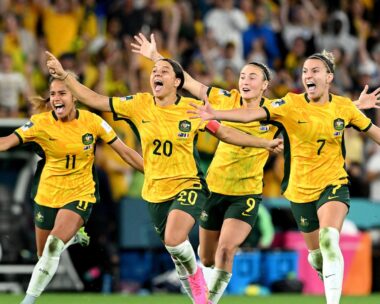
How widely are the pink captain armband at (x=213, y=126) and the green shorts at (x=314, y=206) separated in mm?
1107

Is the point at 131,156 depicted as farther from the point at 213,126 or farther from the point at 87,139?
the point at 213,126

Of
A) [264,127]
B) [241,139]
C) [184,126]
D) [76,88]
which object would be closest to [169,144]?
[184,126]

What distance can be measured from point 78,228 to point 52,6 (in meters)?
8.12

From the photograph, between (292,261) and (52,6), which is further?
(52,6)

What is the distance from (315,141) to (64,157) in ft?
9.19

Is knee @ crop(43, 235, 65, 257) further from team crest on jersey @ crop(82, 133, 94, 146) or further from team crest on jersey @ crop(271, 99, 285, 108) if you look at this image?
team crest on jersey @ crop(271, 99, 285, 108)

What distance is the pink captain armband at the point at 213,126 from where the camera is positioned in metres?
14.0

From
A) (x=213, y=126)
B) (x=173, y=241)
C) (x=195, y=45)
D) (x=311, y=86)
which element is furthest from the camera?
(x=195, y=45)

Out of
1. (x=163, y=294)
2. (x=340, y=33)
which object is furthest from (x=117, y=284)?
(x=340, y=33)

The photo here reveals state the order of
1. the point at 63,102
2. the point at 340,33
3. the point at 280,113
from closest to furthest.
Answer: the point at 280,113 < the point at 63,102 < the point at 340,33

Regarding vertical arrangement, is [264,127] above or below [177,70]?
below

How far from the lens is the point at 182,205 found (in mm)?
13656

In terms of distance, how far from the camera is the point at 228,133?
13.9 m

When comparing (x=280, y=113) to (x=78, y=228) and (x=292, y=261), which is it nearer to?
(x=78, y=228)
